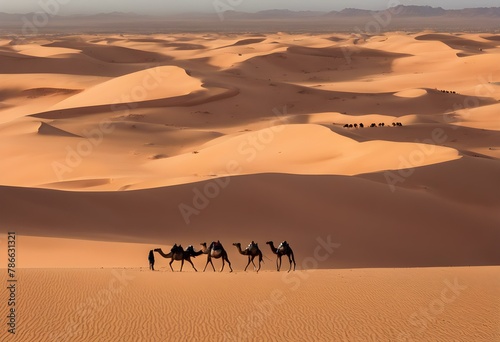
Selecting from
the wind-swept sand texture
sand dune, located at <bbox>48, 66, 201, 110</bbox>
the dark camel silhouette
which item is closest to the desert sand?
the wind-swept sand texture

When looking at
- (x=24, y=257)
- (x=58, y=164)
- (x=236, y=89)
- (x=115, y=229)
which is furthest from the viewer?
(x=236, y=89)

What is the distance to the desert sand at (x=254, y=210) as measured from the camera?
793 cm

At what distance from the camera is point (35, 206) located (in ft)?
46.3

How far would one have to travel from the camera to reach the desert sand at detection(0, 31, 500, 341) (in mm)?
7934

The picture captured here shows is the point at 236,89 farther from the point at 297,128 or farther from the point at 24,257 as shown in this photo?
the point at 24,257

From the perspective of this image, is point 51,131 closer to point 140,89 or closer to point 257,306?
point 140,89

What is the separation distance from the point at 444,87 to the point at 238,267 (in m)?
35.7

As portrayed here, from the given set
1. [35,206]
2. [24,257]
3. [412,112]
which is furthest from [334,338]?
[412,112]

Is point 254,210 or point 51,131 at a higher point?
point 254,210

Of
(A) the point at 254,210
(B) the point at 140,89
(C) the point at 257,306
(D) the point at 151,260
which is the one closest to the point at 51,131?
(B) the point at 140,89

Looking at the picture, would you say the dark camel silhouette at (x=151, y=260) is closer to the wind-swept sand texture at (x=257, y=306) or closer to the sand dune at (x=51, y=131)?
the wind-swept sand texture at (x=257, y=306)

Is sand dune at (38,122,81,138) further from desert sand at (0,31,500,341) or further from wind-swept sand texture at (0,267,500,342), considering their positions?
wind-swept sand texture at (0,267,500,342)

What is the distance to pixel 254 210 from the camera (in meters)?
15.1

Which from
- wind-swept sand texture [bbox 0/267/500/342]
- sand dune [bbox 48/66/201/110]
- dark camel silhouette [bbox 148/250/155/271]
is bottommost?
sand dune [bbox 48/66/201/110]
